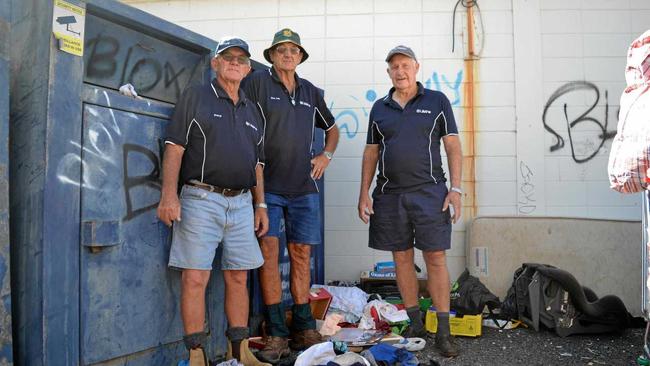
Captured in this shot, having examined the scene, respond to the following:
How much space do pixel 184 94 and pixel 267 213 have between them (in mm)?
966

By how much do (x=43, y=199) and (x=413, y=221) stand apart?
2.36m

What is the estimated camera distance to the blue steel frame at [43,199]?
2408 millimetres

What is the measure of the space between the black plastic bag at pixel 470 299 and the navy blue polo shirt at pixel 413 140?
104 centimetres

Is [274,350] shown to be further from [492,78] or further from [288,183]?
[492,78]

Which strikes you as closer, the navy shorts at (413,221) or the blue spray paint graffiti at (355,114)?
the navy shorts at (413,221)

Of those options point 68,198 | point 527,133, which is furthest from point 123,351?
point 527,133

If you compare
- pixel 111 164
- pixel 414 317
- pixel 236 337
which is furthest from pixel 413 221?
pixel 111 164

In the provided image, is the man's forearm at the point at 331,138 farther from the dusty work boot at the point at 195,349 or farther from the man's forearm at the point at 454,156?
the dusty work boot at the point at 195,349

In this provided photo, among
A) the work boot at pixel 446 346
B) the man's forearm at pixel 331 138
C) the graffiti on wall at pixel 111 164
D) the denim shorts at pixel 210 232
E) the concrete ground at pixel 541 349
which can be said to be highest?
the man's forearm at pixel 331 138

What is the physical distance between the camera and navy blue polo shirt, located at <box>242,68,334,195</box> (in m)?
3.53

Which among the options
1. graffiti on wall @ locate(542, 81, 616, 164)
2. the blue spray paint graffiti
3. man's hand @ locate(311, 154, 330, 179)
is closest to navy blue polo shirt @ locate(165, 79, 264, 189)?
man's hand @ locate(311, 154, 330, 179)

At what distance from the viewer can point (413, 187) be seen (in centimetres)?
365

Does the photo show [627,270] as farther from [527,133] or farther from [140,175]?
[140,175]

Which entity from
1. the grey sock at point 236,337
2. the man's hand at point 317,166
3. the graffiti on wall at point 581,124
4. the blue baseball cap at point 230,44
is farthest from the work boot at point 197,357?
the graffiti on wall at point 581,124
